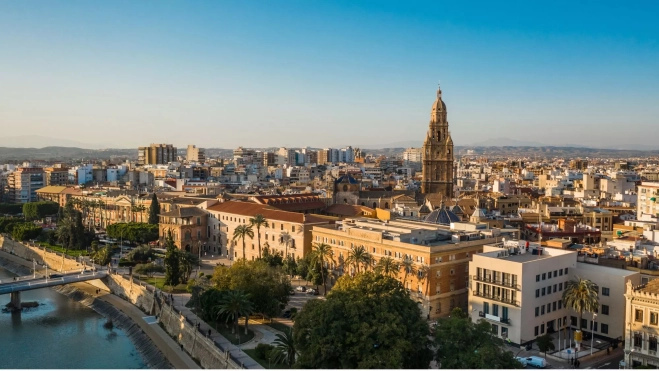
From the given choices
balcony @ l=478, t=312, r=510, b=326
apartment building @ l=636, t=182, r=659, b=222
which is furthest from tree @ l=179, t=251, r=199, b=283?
apartment building @ l=636, t=182, r=659, b=222

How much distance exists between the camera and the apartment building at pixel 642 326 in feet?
121

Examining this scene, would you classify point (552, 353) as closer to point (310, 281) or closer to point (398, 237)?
point (398, 237)

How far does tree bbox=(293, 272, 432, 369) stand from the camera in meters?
33.2

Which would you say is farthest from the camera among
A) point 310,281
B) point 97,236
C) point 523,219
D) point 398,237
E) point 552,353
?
point 97,236

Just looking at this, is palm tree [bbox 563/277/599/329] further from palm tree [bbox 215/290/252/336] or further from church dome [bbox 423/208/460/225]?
church dome [bbox 423/208/460/225]

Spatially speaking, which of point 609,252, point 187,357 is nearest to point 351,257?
point 187,357

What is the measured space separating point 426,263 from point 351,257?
7.32m

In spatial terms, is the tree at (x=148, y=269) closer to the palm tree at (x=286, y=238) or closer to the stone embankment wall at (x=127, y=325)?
the stone embankment wall at (x=127, y=325)

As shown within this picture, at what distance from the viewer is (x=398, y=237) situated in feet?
172

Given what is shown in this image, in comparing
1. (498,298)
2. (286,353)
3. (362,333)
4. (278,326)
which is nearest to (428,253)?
(498,298)

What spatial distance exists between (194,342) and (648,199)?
67.8 m

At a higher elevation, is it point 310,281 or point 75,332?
point 310,281

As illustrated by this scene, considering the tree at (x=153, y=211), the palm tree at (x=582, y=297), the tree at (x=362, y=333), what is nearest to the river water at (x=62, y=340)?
the tree at (x=362, y=333)

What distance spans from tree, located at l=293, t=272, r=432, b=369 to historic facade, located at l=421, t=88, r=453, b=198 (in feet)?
238
